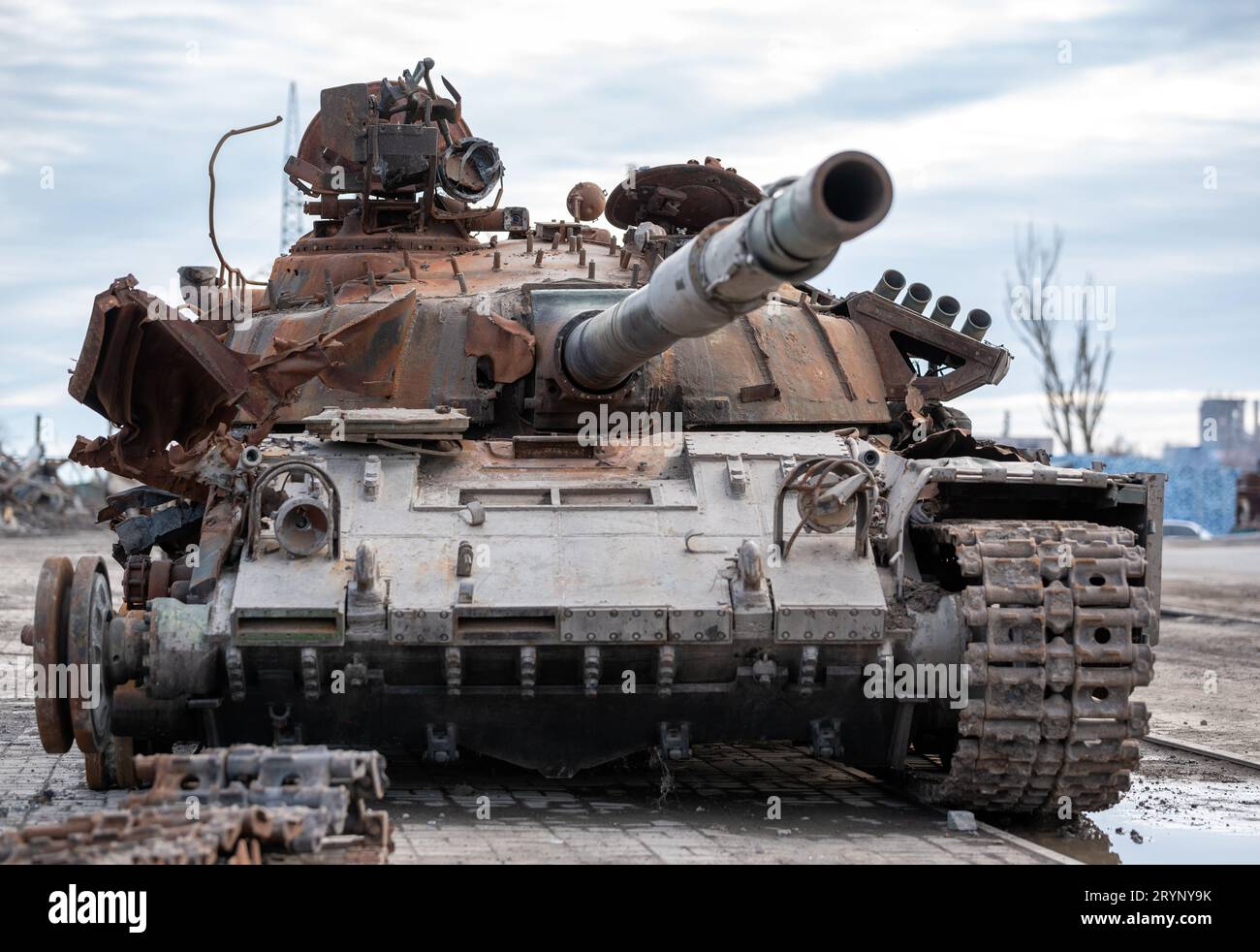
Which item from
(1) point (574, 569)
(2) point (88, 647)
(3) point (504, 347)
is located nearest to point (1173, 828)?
(1) point (574, 569)

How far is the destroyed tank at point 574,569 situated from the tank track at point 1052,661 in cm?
2

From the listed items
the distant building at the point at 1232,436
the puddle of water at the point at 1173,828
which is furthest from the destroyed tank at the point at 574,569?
the distant building at the point at 1232,436

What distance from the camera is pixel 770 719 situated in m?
9.55

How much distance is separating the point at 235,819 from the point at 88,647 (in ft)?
8.78

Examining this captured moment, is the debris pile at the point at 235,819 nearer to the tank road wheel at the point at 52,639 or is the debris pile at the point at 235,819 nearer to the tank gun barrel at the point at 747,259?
the tank road wheel at the point at 52,639

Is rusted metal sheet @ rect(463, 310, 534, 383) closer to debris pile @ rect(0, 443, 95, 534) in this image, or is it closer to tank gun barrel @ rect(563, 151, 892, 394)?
tank gun barrel @ rect(563, 151, 892, 394)

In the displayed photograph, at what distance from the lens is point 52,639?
8961mm

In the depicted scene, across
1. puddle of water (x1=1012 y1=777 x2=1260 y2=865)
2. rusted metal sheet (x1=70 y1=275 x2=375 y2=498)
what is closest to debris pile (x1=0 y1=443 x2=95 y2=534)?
rusted metal sheet (x1=70 y1=275 x2=375 y2=498)

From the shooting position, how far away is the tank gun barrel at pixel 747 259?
→ 677 centimetres

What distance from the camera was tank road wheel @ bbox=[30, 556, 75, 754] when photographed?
895 centimetres

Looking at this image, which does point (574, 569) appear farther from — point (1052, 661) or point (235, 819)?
point (235, 819)
